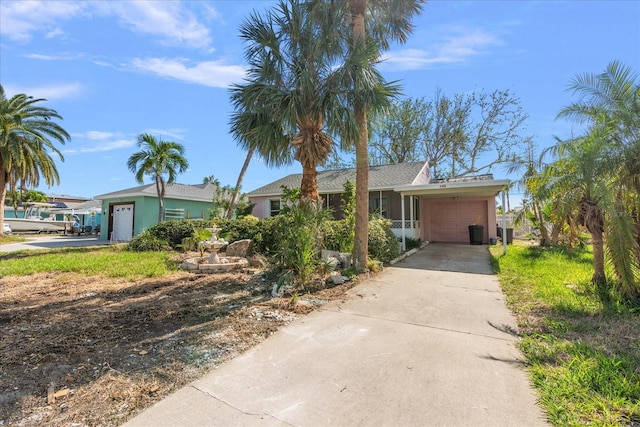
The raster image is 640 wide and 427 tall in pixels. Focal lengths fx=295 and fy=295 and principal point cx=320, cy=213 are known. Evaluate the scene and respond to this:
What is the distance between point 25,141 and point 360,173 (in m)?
23.0

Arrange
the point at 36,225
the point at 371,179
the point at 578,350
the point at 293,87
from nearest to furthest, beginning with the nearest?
1. the point at 578,350
2. the point at 293,87
3. the point at 371,179
4. the point at 36,225

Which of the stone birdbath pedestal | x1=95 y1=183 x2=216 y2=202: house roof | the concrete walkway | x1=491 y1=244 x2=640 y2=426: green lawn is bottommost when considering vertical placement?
the concrete walkway

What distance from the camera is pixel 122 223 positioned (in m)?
19.3

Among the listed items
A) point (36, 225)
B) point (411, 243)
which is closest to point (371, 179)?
point (411, 243)

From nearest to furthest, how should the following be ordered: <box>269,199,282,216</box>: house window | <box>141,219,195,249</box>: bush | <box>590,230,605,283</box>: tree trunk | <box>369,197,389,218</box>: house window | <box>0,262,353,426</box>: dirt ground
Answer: <box>0,262,353,426</box>: dirt ground
<box>590,230,605,283</box>: tree trunk
<box>141,219,195,249</box>: bush
<box>369,197,389,218</box>: house window
<box>269,199,282,216</box>: house window

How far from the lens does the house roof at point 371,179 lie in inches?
600

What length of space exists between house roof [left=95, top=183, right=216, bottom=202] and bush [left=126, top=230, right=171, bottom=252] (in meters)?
5.76

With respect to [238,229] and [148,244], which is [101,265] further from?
[238,229]

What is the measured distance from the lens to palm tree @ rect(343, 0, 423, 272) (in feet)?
24.6

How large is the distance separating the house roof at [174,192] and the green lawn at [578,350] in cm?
1839

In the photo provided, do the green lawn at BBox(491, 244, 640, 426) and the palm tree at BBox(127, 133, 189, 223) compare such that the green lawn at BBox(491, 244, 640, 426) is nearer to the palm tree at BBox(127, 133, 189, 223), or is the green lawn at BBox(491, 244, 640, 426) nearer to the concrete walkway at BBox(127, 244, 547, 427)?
the concrete walkway at BBox(127, 244, 547, 427)

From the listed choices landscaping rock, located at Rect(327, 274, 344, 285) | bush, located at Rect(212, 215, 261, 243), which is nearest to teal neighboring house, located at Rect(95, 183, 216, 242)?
bush, located at Rect(212, 215, 261, 243)

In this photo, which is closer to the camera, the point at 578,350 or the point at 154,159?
the point at 578,350

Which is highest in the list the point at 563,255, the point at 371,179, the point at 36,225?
the point at 371,179
